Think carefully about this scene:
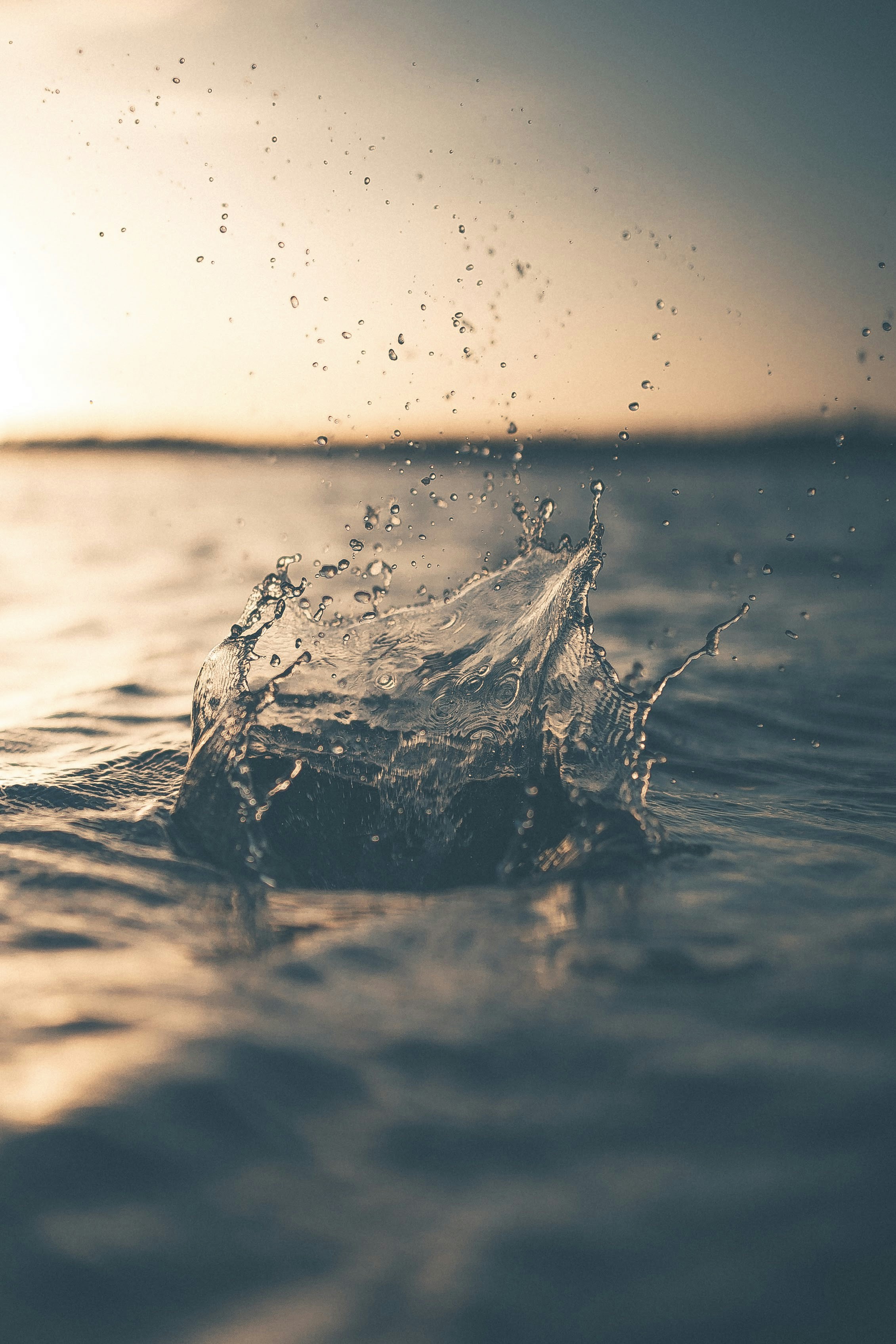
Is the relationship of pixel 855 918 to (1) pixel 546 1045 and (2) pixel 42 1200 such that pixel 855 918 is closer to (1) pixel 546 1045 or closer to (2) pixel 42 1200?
(1) pixel 546 1045

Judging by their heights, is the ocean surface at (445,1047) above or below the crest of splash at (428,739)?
below

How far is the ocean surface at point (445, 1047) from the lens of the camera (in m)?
1.89

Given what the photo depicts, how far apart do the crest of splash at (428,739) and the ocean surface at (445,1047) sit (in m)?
0.03

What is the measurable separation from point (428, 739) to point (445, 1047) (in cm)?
219

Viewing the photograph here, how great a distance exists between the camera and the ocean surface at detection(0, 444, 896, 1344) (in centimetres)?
189

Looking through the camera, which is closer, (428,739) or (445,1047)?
(445,1047)

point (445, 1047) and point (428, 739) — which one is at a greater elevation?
point (428, 739)

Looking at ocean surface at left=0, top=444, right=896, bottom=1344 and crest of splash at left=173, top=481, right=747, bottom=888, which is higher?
crest of splash at left=173, top=481, right=747, bottom=888

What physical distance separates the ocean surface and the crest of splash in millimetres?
34

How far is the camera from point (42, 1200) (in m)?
2.10

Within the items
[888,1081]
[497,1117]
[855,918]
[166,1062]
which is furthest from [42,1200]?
[855,918]

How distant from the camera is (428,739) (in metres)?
4.77

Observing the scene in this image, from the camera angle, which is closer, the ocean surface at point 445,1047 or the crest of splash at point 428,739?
the ocean surface at point 445,1047

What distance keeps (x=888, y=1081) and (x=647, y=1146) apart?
2.25ft
